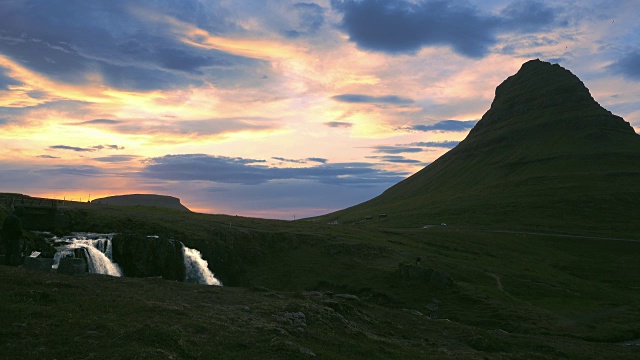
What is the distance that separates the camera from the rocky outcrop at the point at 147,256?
6800cm

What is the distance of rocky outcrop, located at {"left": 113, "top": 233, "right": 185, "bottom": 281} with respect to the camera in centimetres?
6800

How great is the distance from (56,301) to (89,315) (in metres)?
3.37

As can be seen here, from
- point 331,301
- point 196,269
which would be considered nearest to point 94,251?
point 196,269

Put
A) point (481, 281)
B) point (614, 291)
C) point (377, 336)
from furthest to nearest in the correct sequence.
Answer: point (614, 291), point (481, 281), point (377, 336)

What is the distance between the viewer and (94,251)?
62125 millimetres

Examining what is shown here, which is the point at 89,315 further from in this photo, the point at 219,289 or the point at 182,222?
the point at 182,222

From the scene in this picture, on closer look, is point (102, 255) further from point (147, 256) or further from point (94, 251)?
point (147, 256)

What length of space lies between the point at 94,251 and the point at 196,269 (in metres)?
16.7

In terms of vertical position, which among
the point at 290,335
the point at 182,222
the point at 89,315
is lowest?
the point at 290,335

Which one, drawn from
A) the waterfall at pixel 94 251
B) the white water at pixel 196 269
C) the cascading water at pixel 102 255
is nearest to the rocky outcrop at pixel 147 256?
the white water at pixel 196 269

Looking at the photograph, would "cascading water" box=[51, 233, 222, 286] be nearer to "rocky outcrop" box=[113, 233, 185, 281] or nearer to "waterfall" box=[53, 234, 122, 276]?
"waterfall" box=[53, 234, 122, 276]

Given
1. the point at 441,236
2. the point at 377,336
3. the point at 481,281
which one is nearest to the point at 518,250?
the point at 441,236

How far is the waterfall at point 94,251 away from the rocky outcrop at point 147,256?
1.74 m

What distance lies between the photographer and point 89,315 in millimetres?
27781
